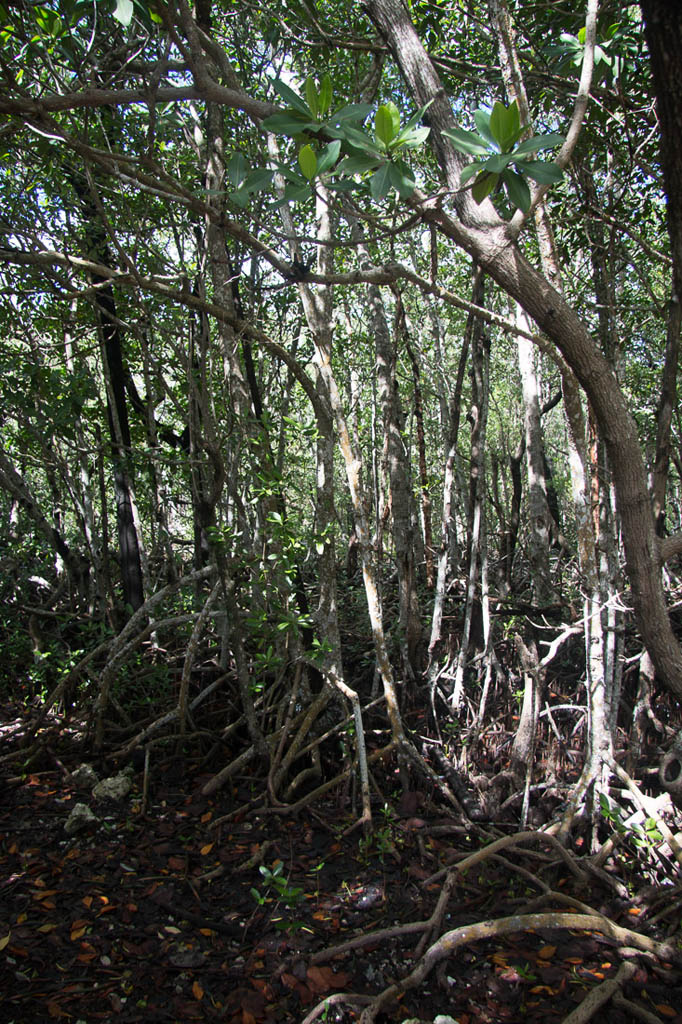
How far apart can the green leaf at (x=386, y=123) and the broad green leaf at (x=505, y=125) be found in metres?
0.24

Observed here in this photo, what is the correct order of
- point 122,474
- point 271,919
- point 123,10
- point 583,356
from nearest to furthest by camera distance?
point 583,356, point 123,10, point 271,919, point 122,474

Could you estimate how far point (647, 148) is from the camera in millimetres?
4430

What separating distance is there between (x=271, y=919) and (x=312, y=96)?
307 cm

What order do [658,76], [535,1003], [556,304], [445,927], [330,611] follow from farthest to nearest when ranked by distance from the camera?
[330,611] → [445,927] → [535,1003] → [556,304] → [658,76]

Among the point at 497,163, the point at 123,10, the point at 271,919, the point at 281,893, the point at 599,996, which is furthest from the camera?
the point at 271,919

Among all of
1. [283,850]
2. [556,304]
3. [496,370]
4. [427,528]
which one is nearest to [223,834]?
[283,850]

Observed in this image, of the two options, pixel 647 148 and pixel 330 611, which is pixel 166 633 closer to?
pixel 330 611

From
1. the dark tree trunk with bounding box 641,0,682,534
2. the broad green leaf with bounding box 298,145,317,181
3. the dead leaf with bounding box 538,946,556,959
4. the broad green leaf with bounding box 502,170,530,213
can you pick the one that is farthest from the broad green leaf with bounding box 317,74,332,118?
the dead leaf with bounding box 538,946,556,959

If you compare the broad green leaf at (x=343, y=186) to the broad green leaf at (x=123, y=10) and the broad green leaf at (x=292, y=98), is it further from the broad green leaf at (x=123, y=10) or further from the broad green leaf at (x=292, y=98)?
the broad green leaf at (x=123, y=10)

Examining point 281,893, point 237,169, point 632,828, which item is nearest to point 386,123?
point 237,169

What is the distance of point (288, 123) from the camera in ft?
5.73

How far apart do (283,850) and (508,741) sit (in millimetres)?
1787

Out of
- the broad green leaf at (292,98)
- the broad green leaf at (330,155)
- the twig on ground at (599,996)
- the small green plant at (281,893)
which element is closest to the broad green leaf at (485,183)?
the broad green leaf at (330,155)

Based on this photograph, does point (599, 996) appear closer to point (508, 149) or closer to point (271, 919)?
point (271, 919)
